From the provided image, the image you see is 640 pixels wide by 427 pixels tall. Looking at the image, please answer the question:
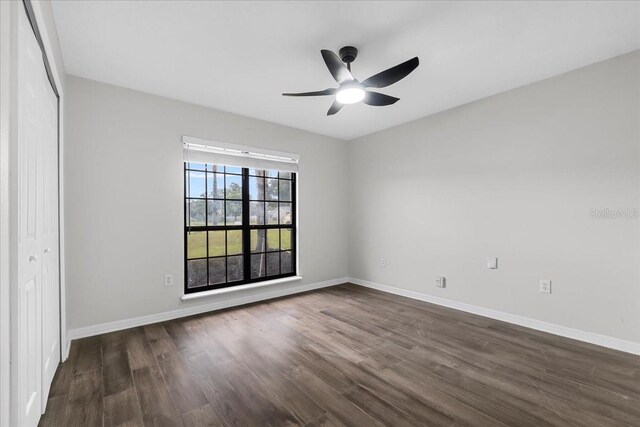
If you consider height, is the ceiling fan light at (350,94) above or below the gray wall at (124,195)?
above

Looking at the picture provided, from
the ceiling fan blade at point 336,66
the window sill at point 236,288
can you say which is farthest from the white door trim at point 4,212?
the window sill at point 236,288

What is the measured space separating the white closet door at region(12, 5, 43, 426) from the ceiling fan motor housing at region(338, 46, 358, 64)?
1.88 meters

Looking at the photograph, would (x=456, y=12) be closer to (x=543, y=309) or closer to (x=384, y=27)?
(x=384, y=27)

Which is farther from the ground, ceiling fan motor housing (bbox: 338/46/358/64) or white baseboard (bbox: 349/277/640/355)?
ceiling fan motor housing (bbox: 338/46/358/64)

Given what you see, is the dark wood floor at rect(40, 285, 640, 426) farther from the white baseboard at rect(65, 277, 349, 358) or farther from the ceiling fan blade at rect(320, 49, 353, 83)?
the ceiling fan blade at rect(320, 49, 353, 83)

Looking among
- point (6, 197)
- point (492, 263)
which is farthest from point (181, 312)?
point (492, 263)

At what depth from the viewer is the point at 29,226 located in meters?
1.47

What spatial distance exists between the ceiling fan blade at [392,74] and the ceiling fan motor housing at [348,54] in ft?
0.82

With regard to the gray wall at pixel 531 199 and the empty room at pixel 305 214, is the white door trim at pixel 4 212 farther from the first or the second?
the gray wall at pixel 531 199

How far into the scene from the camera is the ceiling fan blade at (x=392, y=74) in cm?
208

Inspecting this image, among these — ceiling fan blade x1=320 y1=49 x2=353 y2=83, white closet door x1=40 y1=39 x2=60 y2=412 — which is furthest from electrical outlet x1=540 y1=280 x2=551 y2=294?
white closet door x1=40 y1=39 x2=60 y2=412

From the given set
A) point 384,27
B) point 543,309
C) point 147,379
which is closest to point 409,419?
point 147,379

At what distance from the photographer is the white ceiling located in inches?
75.9

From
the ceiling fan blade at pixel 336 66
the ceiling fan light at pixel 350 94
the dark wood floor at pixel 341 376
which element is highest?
the ceiling fan blade at pixel 336 66
